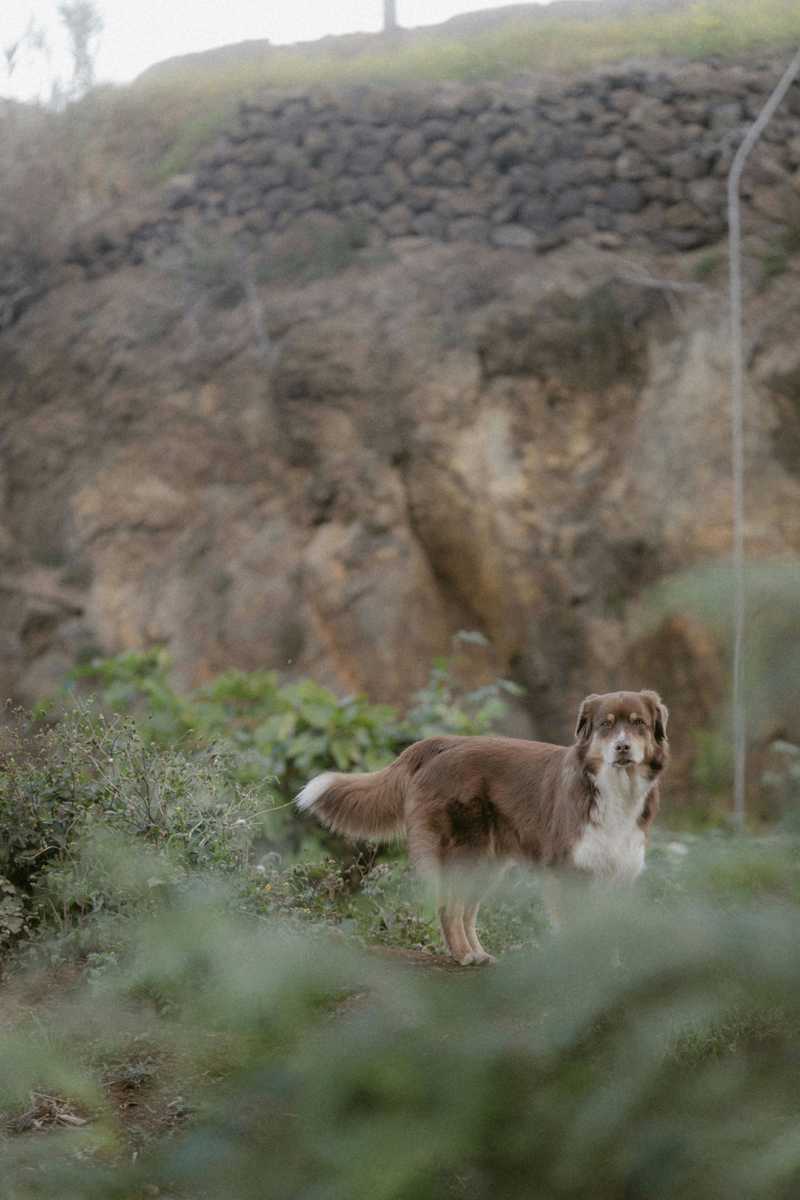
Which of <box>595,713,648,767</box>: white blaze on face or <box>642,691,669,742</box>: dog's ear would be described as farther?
<box>642,691,669,742</box>: dog's ear

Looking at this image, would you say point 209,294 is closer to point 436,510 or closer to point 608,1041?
point 436,510

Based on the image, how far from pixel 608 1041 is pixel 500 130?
1333 cm

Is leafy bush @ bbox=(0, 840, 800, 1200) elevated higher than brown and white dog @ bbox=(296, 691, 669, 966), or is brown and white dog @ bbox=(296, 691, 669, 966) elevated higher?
leafy bush @ bbox=(0, 840, 800, 1200)

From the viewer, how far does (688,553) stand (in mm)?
12172

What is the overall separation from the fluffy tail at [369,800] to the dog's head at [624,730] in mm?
778

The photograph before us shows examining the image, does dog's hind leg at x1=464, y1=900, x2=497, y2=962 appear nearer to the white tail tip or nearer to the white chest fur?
the white chest fur

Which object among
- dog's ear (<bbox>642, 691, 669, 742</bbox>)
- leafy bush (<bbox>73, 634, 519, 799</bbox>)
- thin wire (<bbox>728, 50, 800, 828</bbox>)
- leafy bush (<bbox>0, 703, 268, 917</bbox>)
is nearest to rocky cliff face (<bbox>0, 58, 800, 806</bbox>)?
thin wire (<bbox>728, 50, 800, 828</bbox>)

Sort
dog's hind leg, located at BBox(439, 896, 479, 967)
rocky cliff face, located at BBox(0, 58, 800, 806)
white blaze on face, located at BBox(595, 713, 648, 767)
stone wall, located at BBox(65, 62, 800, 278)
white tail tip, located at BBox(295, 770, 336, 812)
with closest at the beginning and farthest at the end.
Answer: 1. white blaze on face, located at BBox(595, 713, 648, 767)
2. dog's hind leg, located at BBox(439, 896, 479, 967)
3. white tail tip, located at BBox(295, 770, 336, 812)
4. rocky cliff face, located at BBox(0, 58, 800, 806)
5. stone wall, located at BBox(65, 62, 800, 278)

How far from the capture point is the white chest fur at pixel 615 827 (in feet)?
17.4

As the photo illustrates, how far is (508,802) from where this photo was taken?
226 inches

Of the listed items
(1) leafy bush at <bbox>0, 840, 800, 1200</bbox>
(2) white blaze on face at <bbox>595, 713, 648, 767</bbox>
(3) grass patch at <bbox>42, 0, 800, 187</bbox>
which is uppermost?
(3) grass patch at <bbox>42, 0, 800, 187</bbox>

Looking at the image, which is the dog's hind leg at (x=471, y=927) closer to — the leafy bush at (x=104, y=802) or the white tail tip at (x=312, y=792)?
the white tail tip at (x=312, y=792)

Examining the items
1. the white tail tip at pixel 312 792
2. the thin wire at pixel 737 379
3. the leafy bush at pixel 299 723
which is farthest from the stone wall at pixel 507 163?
the white tail tip at pixel 312 792

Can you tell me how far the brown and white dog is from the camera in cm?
532
